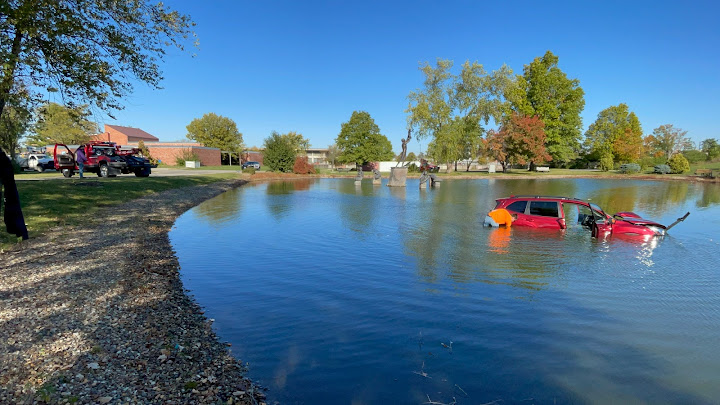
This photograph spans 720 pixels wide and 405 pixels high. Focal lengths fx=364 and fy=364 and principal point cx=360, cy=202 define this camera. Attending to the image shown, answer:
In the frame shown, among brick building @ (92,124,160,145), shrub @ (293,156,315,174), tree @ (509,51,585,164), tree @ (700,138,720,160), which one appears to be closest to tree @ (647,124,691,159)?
tree @ (700,138,720,160)

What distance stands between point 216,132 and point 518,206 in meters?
79.4

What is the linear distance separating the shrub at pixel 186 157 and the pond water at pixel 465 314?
55.6 meters

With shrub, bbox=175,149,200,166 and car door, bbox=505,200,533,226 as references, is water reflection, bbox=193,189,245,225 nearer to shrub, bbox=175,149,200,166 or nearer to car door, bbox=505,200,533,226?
car door, bbox=505,200,533,226

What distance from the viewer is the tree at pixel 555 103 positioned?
2408 inches

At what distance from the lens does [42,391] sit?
3748 millimetres

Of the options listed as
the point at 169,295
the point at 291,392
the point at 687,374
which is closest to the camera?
the point at 291,392

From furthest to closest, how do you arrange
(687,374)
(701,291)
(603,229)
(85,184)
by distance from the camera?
(85,184) < (603,229) < (701,291) < (687,374)

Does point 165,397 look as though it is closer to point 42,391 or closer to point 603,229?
point 42,391

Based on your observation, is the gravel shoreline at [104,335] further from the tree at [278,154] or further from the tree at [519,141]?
the tree at [519,141]

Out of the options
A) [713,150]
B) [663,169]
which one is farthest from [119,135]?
[713,150]

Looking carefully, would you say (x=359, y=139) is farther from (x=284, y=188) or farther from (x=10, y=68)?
(x=10, y=68)

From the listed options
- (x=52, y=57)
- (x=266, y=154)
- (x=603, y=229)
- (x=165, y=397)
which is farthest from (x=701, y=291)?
(x=266, y=154)

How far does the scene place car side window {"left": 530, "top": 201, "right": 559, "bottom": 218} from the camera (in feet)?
46.9

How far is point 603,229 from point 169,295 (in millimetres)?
13861
